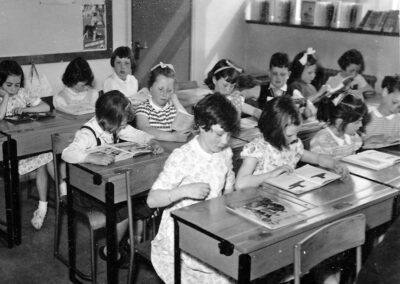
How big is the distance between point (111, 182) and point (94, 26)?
10.5 feet

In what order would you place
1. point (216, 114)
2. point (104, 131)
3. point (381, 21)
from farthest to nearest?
1. point (381, 21)
2. point (104, 131)
3. point (216, 114)

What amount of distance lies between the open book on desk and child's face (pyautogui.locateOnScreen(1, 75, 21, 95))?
227mm

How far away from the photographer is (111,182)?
107 inches

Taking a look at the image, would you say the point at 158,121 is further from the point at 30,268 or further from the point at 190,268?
the point at 190,268

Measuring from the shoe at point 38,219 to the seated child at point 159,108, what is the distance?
0.88 m

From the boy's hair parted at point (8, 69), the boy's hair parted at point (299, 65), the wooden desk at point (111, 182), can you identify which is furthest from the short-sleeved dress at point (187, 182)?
the boy's hair parted at point (299, 65)

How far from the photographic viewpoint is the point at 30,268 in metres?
3.27

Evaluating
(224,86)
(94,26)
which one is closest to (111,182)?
(224,86)

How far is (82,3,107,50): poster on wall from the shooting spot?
5.50 meters

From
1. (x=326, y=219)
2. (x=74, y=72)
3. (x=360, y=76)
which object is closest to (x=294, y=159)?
(x=326, y=219)

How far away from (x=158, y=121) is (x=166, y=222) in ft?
4.25

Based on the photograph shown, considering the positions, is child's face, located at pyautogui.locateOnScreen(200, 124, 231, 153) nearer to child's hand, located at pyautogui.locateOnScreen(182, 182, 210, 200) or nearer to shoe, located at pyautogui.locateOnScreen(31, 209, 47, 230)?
child's hand, located at pyautogui.locateOnScreen(182, 182, 210, 200)

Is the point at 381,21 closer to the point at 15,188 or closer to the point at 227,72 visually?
the point at 227,72

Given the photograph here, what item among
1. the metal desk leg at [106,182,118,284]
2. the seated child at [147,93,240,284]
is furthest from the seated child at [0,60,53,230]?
the seated child at [147,93,240,284]
